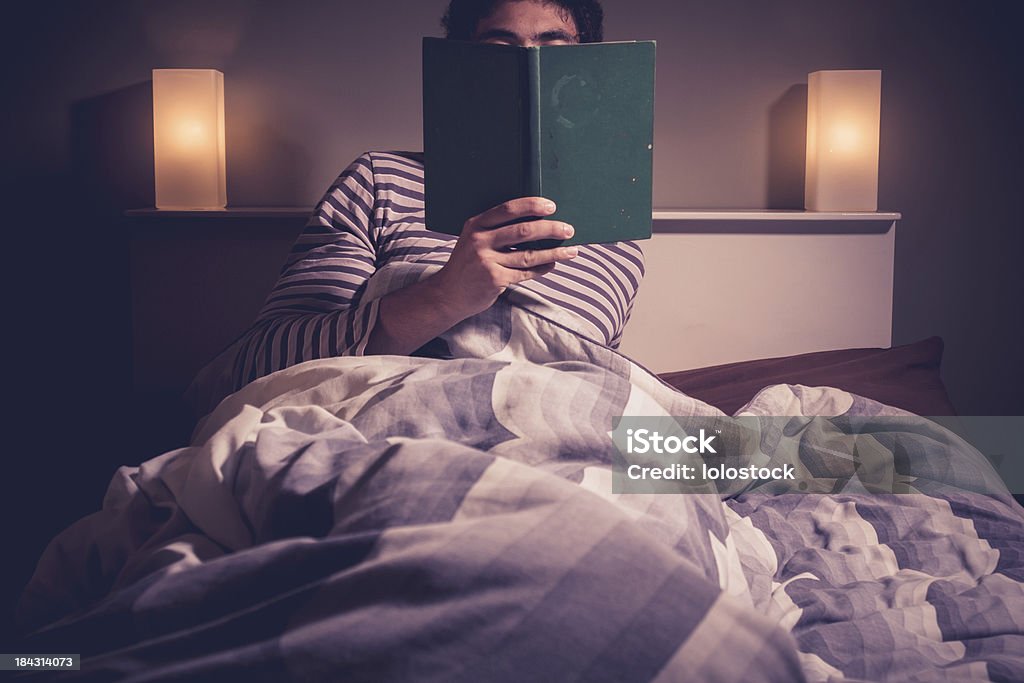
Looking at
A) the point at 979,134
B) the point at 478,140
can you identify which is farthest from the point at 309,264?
the point at 979,134

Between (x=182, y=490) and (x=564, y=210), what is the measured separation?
1.69 ft

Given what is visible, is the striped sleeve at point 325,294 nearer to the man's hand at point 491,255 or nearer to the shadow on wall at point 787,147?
the man's hand at point 491,255

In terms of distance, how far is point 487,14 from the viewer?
127 centimetres

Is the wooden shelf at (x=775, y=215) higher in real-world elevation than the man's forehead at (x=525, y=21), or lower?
lower

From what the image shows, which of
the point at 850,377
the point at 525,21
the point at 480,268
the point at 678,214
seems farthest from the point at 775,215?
the point at 480,268

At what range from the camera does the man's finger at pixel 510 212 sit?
0.93m

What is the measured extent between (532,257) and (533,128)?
136mm

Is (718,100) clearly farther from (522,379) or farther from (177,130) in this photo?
(522,379)

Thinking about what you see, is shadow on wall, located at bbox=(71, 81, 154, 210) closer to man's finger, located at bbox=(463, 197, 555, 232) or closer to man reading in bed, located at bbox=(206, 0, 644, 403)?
man reading in bed, located at bbox=(206, 0, 644, 403)

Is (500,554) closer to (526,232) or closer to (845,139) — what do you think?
(526,232)

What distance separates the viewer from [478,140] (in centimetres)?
97

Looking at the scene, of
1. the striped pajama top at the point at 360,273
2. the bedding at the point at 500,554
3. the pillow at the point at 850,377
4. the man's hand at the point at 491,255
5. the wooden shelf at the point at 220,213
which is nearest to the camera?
the bedding at the point at 500,554

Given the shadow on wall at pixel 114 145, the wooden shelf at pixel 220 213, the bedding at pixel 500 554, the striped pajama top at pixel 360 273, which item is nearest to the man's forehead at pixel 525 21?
the striped pajama top at pixel 360 273

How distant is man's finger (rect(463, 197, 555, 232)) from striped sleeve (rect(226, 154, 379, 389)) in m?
0.17
